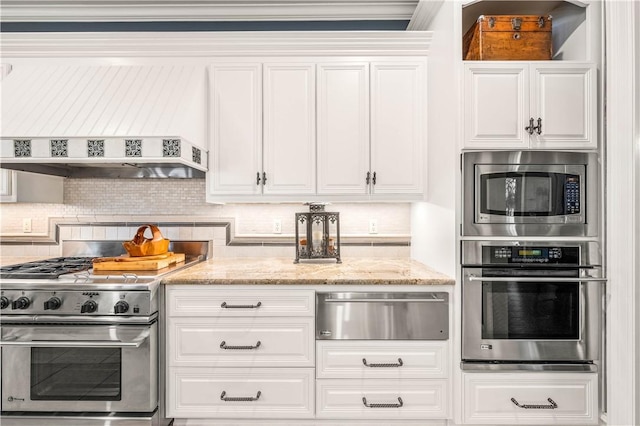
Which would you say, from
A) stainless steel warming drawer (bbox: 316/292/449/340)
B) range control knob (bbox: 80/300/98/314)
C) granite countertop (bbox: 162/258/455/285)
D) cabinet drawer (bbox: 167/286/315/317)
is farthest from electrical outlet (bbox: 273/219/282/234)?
range control knob (bbox: 80/300/98/314)

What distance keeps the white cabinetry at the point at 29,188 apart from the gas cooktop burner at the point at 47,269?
17.6 inches

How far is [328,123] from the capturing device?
2.35 meters

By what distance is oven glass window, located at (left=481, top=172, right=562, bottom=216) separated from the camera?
75.7 inches

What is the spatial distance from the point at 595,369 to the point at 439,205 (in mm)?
1184

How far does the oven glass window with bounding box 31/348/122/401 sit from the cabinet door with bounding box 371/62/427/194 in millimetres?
1804

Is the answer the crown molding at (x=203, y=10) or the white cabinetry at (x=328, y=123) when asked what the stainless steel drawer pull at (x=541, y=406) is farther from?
the crown molding at (x=203, y=10)

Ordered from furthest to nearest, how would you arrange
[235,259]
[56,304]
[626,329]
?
[235,259] < [56,304] < [626,329]

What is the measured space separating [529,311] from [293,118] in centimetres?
178

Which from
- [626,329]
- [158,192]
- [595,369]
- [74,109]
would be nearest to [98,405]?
[158,192]

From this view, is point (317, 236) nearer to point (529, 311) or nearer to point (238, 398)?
point (238, 398)

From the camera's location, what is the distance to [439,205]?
218cm

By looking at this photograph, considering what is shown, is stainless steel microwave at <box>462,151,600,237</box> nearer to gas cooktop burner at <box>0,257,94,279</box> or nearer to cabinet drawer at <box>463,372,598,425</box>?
cabinet drawer at <box>463,372,598,425</box>

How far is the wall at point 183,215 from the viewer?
107 inches

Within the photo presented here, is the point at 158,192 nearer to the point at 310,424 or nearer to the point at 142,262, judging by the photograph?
the point at 142,262
